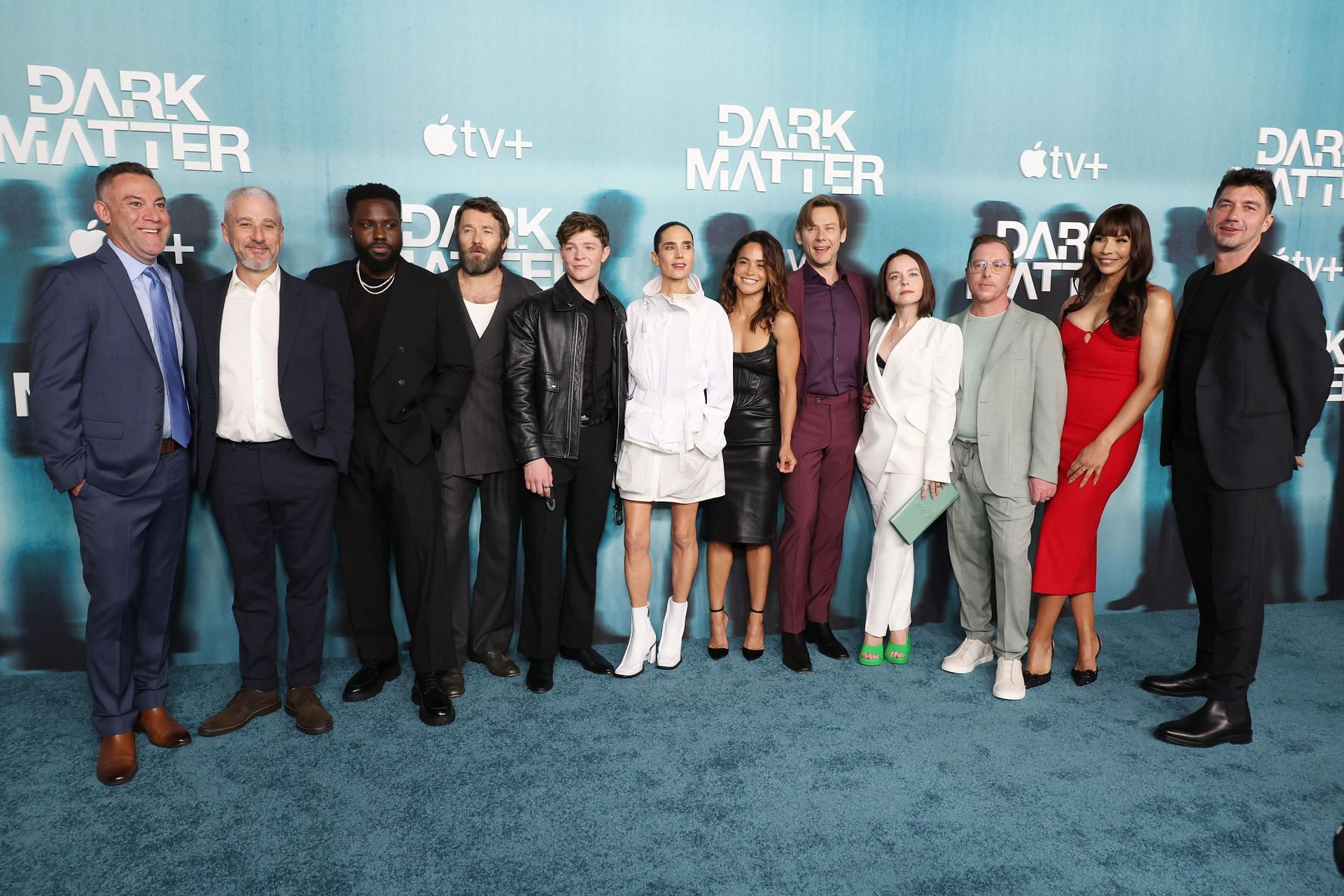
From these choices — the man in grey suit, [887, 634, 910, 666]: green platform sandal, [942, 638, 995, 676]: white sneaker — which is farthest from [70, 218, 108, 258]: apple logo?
[942, 638, 995, 676]: white sneaker

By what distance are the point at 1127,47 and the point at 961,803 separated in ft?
12.5

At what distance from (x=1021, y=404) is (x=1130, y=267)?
2.29ft

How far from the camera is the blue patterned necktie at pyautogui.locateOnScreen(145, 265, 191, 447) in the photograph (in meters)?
2.95

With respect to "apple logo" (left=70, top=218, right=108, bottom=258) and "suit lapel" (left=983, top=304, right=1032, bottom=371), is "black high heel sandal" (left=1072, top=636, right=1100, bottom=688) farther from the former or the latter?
"apple logo" (left=70, top=218, right=108, bottom=258)

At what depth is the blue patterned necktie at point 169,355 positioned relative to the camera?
2947mm

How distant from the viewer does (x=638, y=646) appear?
3766mm

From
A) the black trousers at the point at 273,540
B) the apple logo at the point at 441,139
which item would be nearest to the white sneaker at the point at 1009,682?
the black trousers at the point at 273,540

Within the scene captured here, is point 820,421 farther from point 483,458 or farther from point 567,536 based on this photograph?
point 483,458

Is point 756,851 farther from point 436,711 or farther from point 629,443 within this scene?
point 629,443

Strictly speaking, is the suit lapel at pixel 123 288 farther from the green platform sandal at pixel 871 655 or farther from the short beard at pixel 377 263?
the green platform sandal at pixel 871 655

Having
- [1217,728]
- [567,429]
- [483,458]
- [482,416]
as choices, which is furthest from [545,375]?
[1217,728]

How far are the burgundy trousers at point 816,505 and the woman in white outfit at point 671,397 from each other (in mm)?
393

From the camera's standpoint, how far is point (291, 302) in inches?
121


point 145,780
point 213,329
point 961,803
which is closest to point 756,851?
point 961,803
